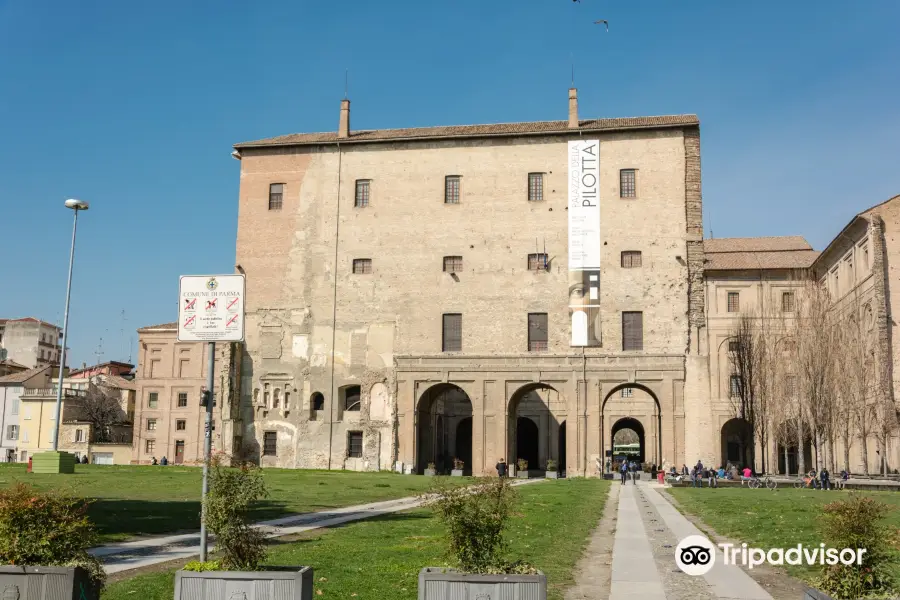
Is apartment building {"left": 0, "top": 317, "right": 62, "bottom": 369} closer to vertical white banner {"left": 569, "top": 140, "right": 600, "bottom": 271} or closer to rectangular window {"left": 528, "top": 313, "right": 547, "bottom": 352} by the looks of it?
rectangular window {"left": 528, "top": 313, "right": 547, "bottom": 352}

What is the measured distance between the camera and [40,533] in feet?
24.5

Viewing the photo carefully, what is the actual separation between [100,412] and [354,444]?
37.2 meters

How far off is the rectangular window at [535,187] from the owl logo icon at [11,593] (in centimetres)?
4156

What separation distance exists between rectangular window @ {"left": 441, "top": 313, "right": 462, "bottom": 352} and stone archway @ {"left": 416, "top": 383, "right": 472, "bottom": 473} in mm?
1985

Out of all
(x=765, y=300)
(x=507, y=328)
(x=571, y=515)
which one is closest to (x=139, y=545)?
(x=571, y=515)

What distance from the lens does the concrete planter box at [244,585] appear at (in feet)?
23.5

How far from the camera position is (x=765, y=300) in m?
57.3

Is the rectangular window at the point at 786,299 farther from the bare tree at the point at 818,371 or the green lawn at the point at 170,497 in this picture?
the green lawn at the point at 170,497

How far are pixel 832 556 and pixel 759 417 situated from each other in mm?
47751

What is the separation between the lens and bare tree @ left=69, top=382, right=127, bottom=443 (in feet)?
241

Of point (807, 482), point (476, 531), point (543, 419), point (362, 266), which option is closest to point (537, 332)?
point (362, 266)

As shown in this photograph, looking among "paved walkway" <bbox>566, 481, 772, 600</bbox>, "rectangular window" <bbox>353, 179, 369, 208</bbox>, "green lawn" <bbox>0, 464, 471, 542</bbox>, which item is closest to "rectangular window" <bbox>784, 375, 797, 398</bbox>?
"rectangular window" <bbox>353, 179, 369, 208</bbox>

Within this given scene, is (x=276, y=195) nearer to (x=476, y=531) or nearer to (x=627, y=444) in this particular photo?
(x=476, y=531)

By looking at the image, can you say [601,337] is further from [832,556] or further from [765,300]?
[832,556]
